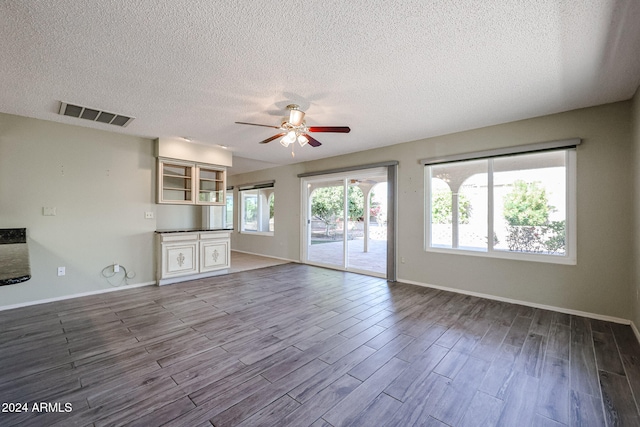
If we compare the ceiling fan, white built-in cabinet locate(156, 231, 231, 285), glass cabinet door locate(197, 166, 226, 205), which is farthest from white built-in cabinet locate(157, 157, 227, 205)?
the ceiling fan

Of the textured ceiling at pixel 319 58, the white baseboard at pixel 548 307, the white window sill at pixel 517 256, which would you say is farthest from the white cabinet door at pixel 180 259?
the white window sill at pixel 517 256

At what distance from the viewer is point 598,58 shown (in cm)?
219

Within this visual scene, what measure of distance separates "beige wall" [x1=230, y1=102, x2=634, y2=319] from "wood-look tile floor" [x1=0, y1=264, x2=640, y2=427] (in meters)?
0.33

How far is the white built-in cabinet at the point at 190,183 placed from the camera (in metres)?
4.82

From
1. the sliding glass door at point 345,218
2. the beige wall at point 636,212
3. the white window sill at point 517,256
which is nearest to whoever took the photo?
the beige wall at point 636,212

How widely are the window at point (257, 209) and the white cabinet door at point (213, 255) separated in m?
2.12

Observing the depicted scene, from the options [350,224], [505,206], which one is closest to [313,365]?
[505,206]

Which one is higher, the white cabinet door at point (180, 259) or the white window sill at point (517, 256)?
the white window sill at point (517, 256)

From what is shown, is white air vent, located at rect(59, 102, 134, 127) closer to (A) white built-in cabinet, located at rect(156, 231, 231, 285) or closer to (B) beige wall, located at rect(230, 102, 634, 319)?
(A) white built-in cabinet, located at rect(156, 231, 231, 285)

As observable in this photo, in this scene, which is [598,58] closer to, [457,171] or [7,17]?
[457,171]

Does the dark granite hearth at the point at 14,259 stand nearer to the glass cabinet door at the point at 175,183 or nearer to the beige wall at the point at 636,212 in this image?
the glass cabinet door at the point at 175,183

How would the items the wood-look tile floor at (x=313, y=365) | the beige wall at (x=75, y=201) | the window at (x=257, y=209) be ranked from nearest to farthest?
the wood-look tile floor at (x=313, y=365)
the beige wall at (x=75, y=201)
the window at (x=257, y=209)

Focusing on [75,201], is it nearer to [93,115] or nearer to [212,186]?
[93,115]

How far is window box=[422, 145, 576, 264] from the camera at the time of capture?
343 cm
